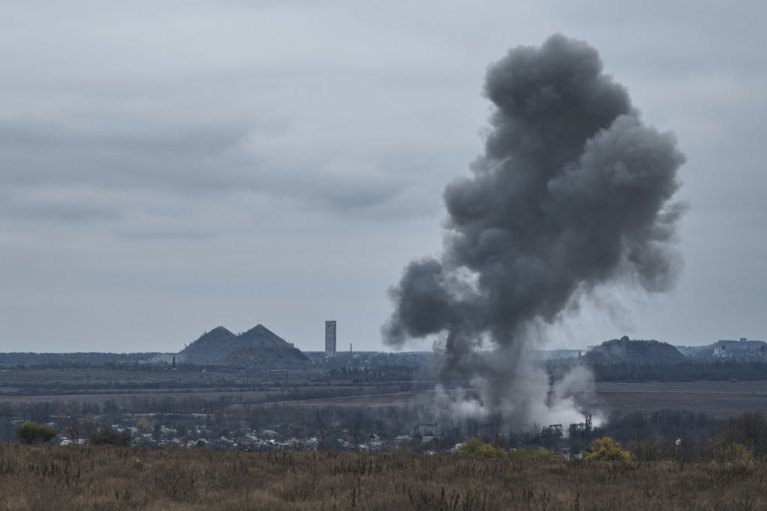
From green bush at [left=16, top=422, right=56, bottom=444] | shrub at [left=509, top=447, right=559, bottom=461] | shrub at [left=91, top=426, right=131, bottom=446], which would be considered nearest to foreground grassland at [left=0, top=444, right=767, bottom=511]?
shrub at [left=509, top=447, right=559, bottom=461]

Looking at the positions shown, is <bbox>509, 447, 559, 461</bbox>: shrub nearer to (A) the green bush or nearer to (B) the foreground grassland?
(B) the foreground grassland

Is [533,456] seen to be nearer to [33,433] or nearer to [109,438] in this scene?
[109,438]

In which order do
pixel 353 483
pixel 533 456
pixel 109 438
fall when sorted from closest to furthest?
pixel 353 483
pixel 533 456
pixel 109 438

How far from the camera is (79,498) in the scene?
663 inches

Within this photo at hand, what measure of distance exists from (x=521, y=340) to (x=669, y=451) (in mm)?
35315

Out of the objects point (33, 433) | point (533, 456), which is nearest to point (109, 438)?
point (33, 433)

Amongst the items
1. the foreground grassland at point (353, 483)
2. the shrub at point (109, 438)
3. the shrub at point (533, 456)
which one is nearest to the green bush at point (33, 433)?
the shrub at point (109, 438)

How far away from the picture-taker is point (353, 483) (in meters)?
19.1

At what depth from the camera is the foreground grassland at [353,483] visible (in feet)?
55.1

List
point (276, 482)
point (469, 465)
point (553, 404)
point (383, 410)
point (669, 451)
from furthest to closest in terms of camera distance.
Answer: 1. point (383, 410)
2. point (553, 404)
3. point (669, 451)
4. point (469, 465)
5. point (276, 482)

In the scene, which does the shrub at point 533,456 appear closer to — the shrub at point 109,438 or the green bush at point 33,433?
the shrub at point 109,438

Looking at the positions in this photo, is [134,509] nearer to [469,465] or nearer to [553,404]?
[469,465]

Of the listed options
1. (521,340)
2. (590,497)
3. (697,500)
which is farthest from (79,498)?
(521,340)

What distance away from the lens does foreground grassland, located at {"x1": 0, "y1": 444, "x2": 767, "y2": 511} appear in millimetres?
16797
